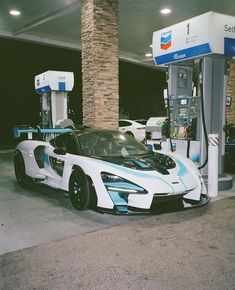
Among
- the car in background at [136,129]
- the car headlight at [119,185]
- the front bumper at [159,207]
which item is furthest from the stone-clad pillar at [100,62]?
the car in background at [136,129]

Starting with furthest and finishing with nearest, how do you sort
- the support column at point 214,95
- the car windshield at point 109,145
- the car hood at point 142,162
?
the support column at point 214,95 → the car windshield at point 109,145 → the car hood at point 142,162

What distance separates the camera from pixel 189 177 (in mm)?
5238

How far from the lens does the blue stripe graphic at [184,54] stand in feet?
22.2

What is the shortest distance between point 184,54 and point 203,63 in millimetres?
502

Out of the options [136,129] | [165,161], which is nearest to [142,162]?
[165,161]

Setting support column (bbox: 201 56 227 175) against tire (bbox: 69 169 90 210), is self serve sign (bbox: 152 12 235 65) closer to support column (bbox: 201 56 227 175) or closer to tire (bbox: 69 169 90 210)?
support column (bbox: 201 56 227 175)

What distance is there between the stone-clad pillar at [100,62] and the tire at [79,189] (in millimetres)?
4953

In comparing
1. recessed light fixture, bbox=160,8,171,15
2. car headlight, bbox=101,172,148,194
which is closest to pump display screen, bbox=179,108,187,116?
car headlight, bbox=101,172,148,194

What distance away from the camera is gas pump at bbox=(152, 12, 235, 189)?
22.0 ft

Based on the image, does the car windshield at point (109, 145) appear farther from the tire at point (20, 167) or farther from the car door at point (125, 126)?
the car door at point (125, 126)

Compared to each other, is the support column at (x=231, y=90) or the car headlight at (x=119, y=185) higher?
A: the support column at (x=231, y=90)

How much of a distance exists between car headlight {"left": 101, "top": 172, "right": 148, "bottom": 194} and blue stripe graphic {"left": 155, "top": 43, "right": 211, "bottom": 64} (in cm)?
340

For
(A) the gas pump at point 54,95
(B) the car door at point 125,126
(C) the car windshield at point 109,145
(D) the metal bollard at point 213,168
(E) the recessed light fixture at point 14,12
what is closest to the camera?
(C) the car windshield at point 109,145

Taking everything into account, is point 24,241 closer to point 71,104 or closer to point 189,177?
point 189,177
